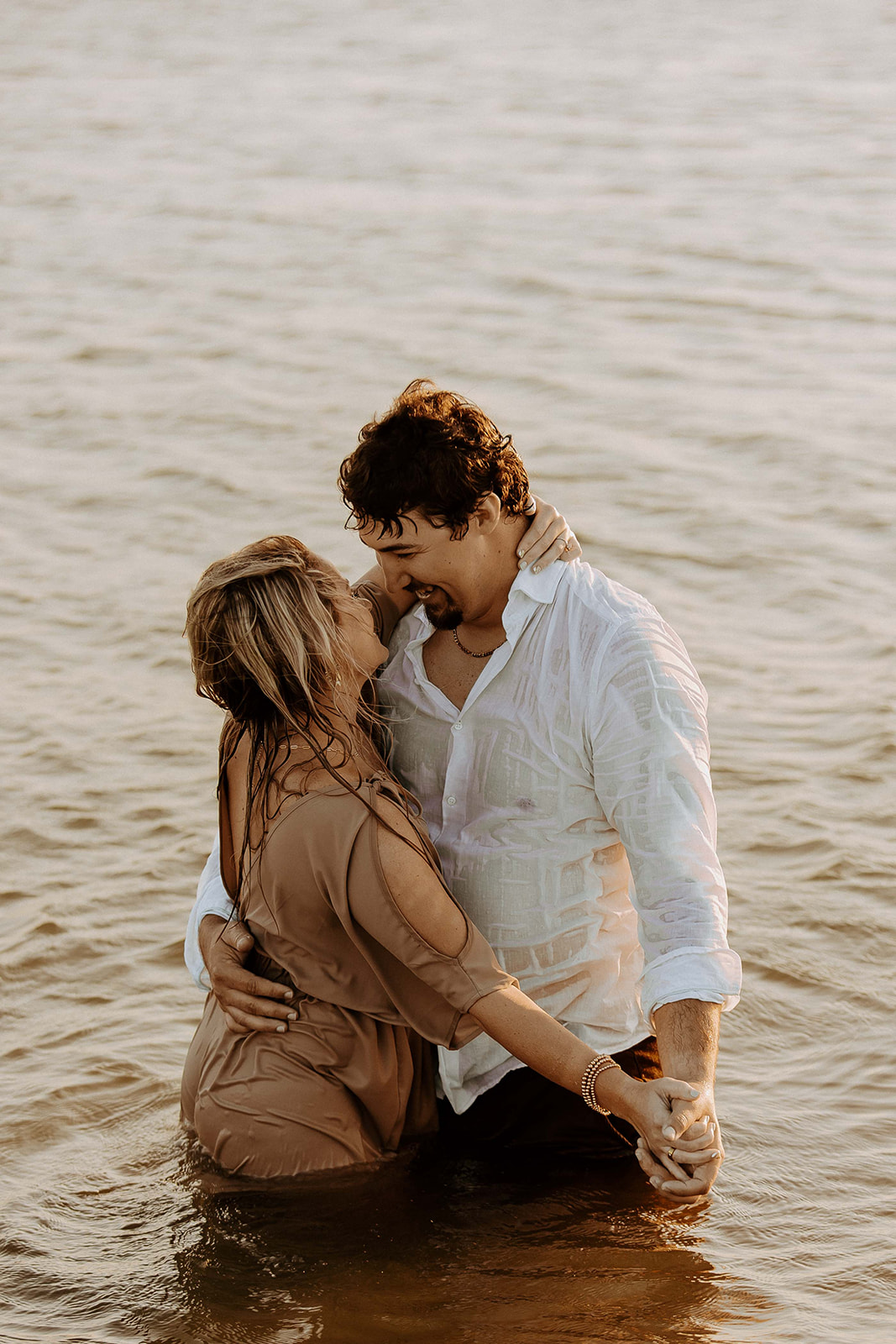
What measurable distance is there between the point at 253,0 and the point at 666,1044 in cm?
2747

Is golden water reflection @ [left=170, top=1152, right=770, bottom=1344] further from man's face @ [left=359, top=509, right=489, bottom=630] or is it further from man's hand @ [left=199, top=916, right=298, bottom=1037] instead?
man's face @ [left=359, top=509, right=489, bottom=630]

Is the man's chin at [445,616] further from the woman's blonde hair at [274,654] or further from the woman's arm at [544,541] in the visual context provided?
the woman's blonde hair at [274,654]

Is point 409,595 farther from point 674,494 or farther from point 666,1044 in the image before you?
point 674,494

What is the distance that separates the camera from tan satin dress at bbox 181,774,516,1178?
3400 millimetres

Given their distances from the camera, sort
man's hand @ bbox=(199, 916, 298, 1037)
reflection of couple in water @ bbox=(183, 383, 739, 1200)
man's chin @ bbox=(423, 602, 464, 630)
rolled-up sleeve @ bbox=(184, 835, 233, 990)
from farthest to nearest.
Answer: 1. rolled-up sleeve @ bbox=(184, 835, 233, 990)
2. man's chin @ bbox=(423, 602, 464, 630)
3. man's hand @ bbox=(199, 916, 298, 1037)
4. reflection of couple in water @ bbox=(183, 383, 739, 1200)

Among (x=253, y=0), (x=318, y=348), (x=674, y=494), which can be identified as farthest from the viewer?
(x=253, y=0)

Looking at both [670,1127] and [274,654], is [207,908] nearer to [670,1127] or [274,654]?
[274,654]

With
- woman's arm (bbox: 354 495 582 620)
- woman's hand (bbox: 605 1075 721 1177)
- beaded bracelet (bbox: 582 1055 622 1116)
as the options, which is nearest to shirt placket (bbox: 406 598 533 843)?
woman's arm (bbox: 354 495 582 620)

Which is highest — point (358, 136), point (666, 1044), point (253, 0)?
point (253, 0)

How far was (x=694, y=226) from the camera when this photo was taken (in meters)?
14.7

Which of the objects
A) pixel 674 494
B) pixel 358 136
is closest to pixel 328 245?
pixel 358 136

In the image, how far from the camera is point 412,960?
11.1 feet

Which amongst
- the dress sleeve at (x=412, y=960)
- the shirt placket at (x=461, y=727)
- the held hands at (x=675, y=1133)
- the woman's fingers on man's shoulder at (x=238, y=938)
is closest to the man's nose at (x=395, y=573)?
the shirt placket at (x=461, y=727)

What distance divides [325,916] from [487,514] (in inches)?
38.3
